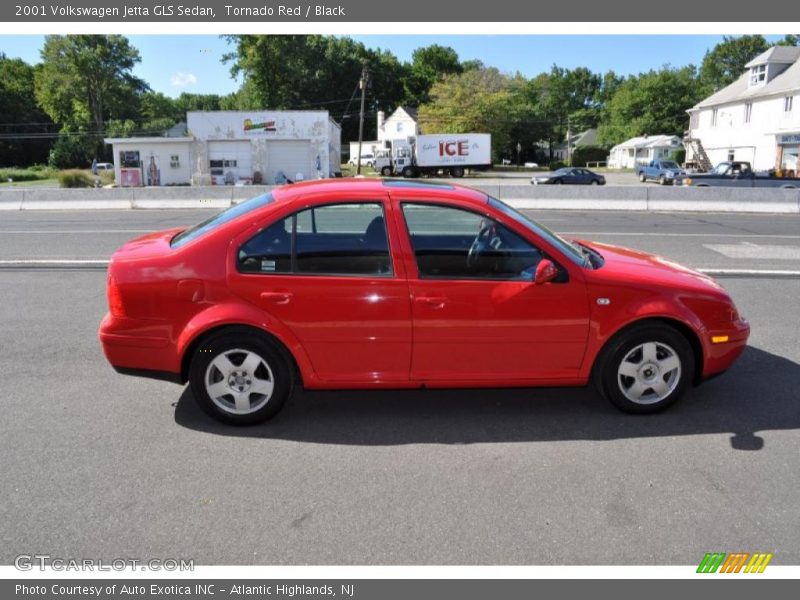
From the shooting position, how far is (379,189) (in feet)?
14.4

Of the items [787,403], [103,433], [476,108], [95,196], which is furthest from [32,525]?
[476,108]

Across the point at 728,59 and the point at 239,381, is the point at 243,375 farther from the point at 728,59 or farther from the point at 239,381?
the point at 728,59

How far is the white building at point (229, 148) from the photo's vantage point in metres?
42.6

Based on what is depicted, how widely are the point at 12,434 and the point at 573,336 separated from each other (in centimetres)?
375

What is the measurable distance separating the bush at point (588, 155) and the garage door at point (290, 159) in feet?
180

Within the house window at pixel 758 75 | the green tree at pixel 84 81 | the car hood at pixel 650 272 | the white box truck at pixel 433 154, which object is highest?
the green tree at pixel 84 81

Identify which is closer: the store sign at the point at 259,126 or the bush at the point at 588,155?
the store sign at the point at 259,126

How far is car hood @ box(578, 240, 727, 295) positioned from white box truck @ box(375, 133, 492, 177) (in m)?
46.4

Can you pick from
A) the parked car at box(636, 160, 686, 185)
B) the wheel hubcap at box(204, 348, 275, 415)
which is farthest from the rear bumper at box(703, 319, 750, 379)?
the parked car at box(636, 160, 686, 185)

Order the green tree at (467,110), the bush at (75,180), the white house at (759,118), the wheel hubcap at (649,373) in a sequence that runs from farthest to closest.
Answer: the green tree at (467,110)
the white house at (759,118)
the bush at (75,180)
the wheel hubcap at (649,373)

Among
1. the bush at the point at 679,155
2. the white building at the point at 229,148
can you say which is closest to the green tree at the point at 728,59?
the bush at the point at 679,155

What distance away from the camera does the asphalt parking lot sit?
10.0 feet

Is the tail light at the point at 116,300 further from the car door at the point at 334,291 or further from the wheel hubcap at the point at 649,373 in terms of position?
the wheel hubcap at the point at 649,373

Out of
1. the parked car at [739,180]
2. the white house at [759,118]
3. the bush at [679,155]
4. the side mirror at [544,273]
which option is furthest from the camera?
the bush at [679,155]
